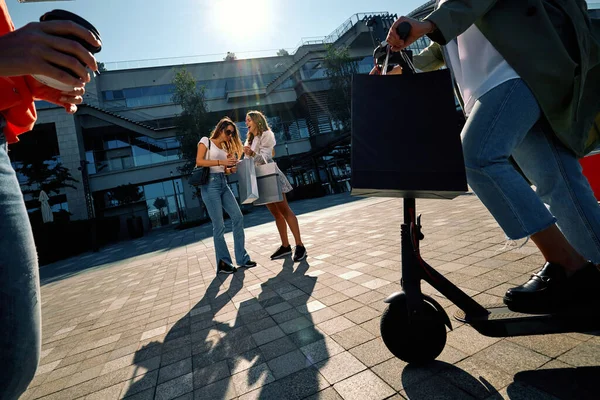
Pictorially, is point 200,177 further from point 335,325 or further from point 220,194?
point 335,325

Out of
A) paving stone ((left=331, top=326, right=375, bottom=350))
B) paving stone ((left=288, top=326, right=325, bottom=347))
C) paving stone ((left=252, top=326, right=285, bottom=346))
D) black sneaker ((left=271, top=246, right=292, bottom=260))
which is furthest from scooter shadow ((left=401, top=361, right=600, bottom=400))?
black sneaker ((left=271, top=246, right=292, bottom=260))

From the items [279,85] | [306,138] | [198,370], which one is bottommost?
[198,370]

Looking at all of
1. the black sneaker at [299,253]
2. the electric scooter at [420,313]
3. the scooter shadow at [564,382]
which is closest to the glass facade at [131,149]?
the black sneaker at [299,253]

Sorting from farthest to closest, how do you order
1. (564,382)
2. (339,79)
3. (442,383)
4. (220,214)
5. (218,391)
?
(339,79) < (220,214) < (218,391) < (442,383) < (564,382)


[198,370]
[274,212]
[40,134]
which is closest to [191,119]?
[40,134]

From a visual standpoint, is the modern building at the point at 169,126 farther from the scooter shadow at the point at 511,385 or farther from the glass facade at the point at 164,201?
the scooter shadow at the point at 511,385

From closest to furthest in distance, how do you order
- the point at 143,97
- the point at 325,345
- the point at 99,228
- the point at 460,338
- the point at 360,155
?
the point at 360,155, the point at 460,338, the point at 325,345, the point at 99,228, the point at 143,97

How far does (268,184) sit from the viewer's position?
4109 millimetres

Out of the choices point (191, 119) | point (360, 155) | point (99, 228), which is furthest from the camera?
point (191, 119)

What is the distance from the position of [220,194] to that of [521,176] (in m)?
3.72

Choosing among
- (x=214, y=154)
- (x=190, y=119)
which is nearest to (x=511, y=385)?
(x=214, y=154)

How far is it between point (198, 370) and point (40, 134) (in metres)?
29.5

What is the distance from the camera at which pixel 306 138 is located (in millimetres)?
28062

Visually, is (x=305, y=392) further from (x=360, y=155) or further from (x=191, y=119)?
(x=191, y=119)
